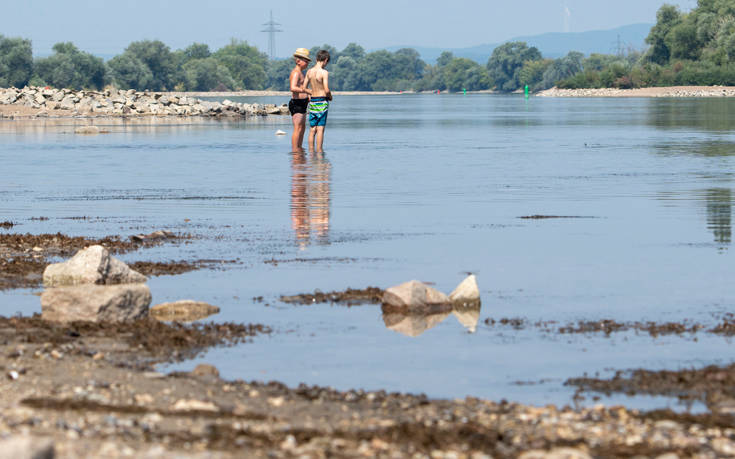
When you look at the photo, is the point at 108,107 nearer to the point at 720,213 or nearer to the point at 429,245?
the point at 720,213

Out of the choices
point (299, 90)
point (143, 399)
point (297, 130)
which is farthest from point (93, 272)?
point (297, 130)

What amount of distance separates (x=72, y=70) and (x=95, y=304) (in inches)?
5541

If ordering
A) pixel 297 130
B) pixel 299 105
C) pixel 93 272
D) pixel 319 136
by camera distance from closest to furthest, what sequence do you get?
pixel 93 272, pixel 299 105, pixel 319 136, pixel 297 130

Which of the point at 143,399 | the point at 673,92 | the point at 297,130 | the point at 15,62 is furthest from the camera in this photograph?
the point at 673,92

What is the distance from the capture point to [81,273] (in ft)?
35.2

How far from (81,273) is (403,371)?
381 centimetres

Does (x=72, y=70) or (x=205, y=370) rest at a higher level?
(x=72, y=70)

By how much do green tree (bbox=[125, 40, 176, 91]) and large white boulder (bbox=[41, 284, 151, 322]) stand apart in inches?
7196

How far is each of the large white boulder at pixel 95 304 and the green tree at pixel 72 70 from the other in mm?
138416

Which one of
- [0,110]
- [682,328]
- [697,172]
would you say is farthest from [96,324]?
[0,110]

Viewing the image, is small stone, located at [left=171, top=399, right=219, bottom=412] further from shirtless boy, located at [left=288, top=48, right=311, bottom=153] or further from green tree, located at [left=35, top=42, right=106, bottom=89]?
green tree, located at [left=35, top=42, right=106, bottom=89]

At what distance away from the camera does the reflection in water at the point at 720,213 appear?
14.1m

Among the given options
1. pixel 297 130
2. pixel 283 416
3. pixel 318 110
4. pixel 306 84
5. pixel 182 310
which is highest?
pixel 306 84

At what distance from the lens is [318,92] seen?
26.8 m
